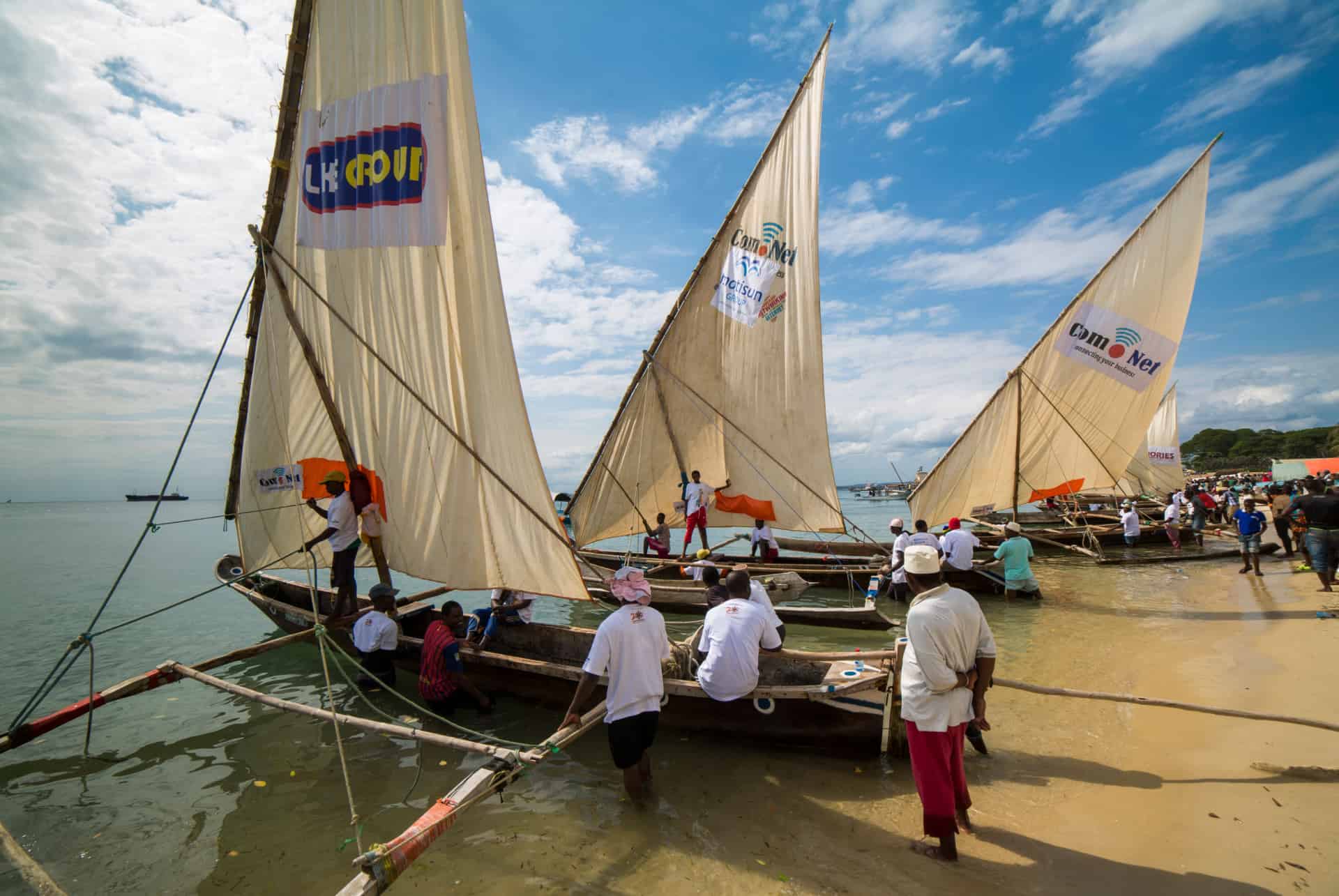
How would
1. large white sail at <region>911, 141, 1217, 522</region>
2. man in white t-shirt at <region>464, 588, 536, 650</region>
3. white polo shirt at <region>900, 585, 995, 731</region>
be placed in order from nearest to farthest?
1. white polo shirt at <region>900, 585, 995, 731</region>
2. man in white t-shirt at <region>464, 588, 536, 650</region>
3. large white sail at <region>911, 141, 1217, 522</region>

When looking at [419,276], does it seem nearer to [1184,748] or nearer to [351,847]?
[351,847]

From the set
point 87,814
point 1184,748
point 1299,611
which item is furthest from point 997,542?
point 87,814

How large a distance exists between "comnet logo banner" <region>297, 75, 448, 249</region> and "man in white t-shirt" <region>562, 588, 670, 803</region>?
16.8 ft

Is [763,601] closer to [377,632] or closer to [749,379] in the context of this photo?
[377,632]

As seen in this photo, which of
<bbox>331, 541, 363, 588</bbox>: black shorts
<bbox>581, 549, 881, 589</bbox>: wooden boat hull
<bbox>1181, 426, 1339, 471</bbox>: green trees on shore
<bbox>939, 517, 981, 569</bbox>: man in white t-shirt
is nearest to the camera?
<bbox>331, 541, 363, 588</bbox>: black shorts

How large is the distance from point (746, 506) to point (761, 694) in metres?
9.81

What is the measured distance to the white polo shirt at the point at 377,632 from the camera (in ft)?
26.6

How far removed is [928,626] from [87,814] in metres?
8.90

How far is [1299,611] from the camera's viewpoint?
11.6 meters

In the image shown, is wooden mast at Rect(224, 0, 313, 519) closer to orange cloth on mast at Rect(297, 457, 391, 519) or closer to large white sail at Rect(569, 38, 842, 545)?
orange cloth on mast at Rect(297, 457, 391, 519)

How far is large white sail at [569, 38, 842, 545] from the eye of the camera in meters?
15.4

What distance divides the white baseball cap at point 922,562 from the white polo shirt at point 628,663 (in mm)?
2360

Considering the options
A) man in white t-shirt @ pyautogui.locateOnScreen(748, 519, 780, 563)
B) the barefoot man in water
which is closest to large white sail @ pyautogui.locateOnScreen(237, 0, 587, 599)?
the barefoot man in water

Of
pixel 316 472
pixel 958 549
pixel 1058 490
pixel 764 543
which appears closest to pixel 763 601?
pixel 316 472
